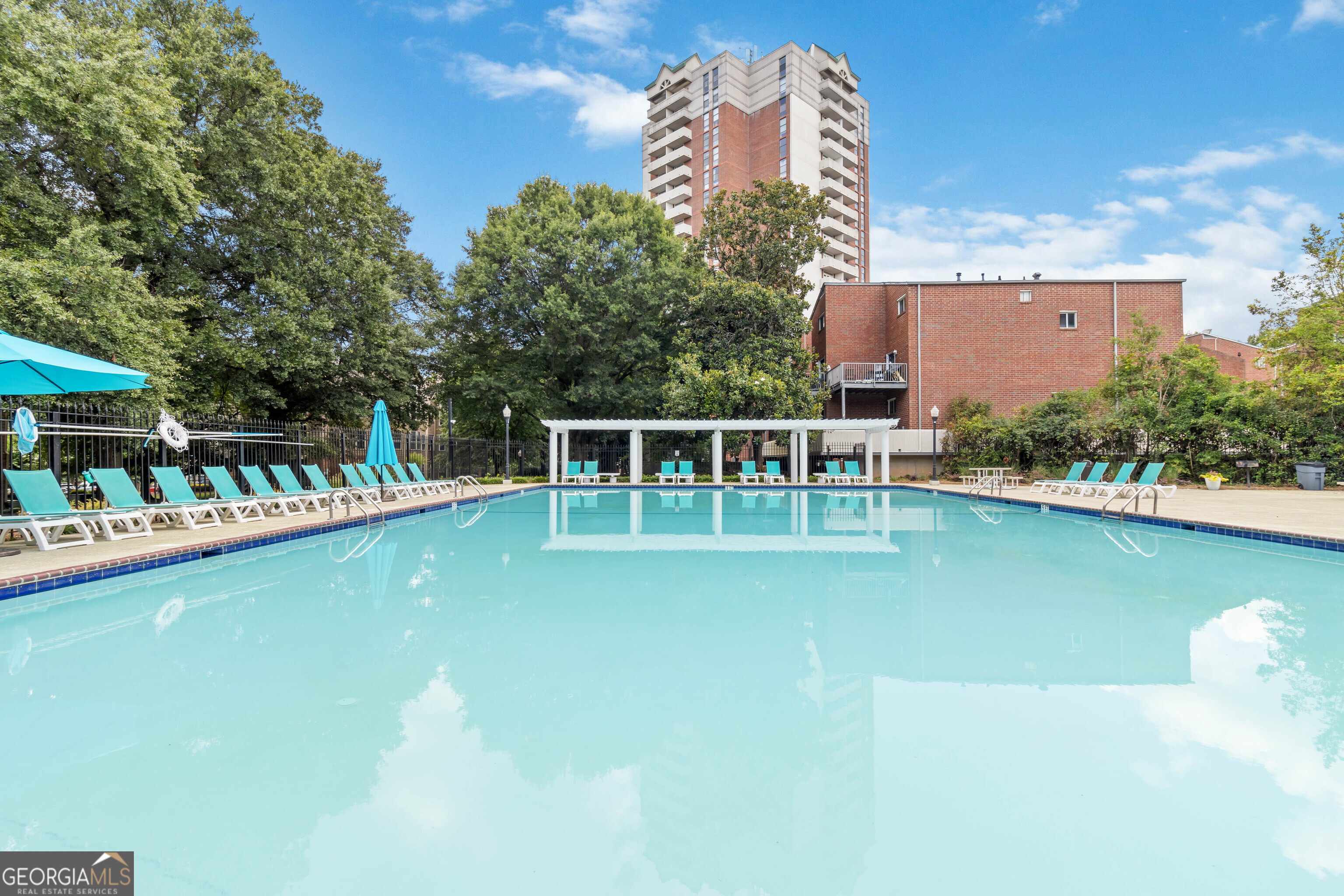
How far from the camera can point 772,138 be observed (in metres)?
47.4

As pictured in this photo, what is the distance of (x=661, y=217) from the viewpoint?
26016 millimetres

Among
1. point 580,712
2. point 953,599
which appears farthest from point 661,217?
point 580,712

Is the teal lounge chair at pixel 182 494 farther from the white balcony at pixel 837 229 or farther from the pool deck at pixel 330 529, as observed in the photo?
the white balcony at pixel 837 229

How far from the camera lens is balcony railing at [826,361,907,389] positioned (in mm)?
24219

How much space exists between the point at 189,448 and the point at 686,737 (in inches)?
621

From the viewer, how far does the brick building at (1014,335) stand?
23.1 m

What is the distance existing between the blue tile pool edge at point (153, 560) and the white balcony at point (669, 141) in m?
46.1

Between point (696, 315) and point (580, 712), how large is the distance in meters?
23.3

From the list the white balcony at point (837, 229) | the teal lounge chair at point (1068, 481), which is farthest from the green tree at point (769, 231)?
the white balcony at point (837, 229)

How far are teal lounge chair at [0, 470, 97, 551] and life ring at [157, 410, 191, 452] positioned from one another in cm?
234

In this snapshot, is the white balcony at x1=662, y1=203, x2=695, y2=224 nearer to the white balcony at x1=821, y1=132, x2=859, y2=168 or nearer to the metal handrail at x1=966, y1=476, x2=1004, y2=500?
the white balcony at x1=821, y1=132, x2=859, y2=168

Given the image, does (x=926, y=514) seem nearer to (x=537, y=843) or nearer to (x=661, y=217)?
(x=537, y=843)

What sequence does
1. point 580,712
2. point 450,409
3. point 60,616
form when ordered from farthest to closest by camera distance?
1. point 450,409
2. point 60,616
3. point 580,712

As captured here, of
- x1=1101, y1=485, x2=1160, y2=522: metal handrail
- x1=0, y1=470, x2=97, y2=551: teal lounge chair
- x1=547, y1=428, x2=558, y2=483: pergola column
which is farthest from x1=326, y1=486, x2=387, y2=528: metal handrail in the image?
x1=1101, y1=485, x2=1160, y2=522: metal handrail
